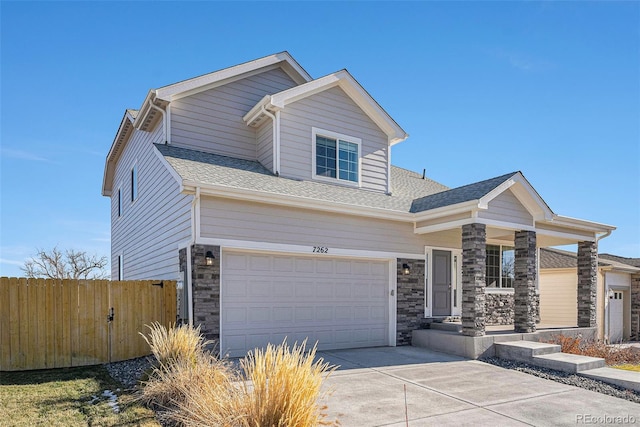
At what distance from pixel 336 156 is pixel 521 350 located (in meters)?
6.54

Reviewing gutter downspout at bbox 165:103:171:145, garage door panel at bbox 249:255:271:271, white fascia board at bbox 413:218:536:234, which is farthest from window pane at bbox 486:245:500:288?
gutter downspout at bbox 165:103:171:145

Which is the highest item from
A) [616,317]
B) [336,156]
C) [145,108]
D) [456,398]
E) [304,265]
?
[145,108]

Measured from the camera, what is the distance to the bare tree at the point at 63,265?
24359 millimetres

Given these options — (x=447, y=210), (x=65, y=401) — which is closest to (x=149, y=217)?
(x=65, y=401)

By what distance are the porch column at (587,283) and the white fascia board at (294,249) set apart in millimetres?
5663

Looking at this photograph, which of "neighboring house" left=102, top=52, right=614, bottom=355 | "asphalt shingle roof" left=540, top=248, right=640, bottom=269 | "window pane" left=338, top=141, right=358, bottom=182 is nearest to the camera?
"neighboring house" left=102, top=52, right=614, bottom=355

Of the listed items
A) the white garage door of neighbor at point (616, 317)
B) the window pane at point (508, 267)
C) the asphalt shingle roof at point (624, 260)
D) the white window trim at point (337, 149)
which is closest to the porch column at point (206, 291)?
the white window trim at point (337, 149)

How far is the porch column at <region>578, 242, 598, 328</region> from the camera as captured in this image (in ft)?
40.7

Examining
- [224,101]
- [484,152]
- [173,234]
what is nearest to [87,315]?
Result: [173,234]

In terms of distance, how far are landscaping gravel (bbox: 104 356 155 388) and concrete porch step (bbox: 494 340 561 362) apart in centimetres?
745

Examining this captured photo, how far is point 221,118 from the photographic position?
1116 cm

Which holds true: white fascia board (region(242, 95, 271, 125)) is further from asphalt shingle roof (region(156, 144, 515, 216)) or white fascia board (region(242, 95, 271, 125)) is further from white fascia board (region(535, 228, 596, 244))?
white fascia board (region(535, 228, 596, 244))

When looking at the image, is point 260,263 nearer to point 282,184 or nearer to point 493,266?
point 282,184

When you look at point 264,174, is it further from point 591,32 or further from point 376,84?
point 591,32
